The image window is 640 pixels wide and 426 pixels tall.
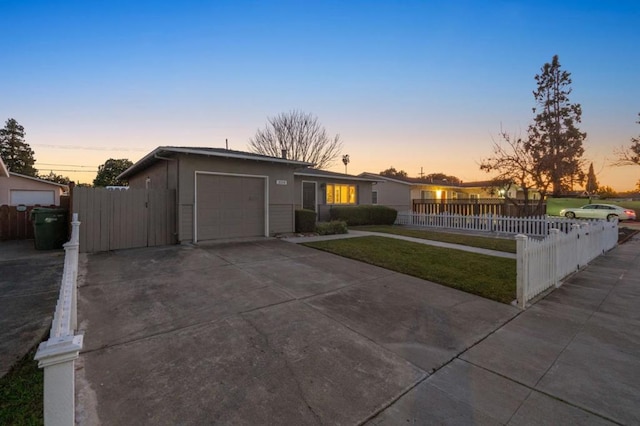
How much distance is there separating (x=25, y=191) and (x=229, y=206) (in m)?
19.2

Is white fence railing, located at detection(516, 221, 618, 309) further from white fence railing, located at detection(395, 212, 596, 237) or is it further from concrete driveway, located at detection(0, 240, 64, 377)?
concrete driveway, located at detection(0, 240, 64, 377)

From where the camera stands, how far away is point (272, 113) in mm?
28750

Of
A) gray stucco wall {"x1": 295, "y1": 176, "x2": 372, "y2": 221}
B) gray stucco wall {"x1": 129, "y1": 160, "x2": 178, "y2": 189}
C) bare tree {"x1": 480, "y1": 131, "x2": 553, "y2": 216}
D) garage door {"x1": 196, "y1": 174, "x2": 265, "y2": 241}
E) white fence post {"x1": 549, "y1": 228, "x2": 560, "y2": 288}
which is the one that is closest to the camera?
white fence post {"x1": 549, "y1": 228, "x2": 560, "y2": 288}

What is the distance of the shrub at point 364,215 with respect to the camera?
666 inches

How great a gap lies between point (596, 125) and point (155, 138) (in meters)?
31.6

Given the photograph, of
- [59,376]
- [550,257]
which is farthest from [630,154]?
[59,376]

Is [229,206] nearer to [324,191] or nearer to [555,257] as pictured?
[324,191]

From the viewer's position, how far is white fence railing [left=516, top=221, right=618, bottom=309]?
4586 millimetres

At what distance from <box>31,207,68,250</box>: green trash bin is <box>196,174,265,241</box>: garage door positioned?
151 inches

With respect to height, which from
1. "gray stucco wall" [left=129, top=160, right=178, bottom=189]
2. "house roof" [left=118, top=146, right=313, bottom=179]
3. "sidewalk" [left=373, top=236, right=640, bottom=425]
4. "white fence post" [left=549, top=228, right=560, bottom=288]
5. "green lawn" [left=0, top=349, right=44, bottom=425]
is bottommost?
"sidewalk" [left=373, top=236, right=640, bottom=425]

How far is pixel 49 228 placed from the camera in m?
8.28

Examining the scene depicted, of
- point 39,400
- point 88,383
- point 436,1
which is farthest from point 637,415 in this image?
point 436,1

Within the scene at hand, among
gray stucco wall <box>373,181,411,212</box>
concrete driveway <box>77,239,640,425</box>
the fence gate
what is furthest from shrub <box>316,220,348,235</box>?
gray stucco wall <box>373,181,411,212</box>

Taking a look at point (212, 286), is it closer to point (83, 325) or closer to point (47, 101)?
point (83, 325)
